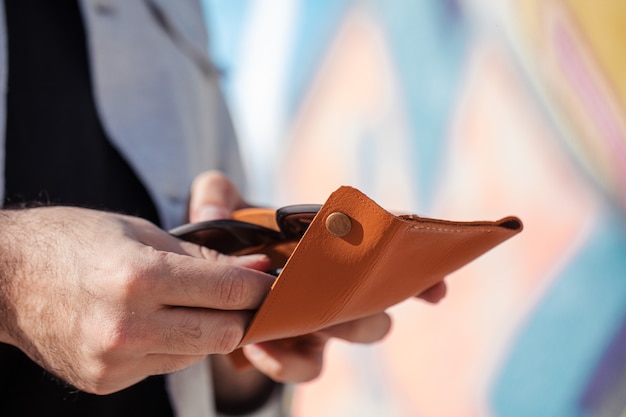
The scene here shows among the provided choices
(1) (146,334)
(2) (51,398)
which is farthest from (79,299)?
(2) (51,398)

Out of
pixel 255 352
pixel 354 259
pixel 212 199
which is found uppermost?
pixel 354 259

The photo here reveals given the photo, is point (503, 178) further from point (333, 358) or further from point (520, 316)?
point (333, 358)

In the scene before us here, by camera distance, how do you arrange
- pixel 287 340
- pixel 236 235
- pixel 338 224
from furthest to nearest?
pixel 287 340 < pixel 236 235 < pixel 338 224

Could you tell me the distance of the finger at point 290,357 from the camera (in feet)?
2.32

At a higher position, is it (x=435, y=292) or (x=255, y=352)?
(x=435, y=292)

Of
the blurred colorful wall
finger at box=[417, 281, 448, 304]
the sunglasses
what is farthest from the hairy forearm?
the blurred colorful wall

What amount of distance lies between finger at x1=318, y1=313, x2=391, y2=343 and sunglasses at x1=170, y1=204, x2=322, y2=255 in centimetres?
12

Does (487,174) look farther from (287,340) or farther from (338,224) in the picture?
(338,224)

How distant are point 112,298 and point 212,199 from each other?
33cm

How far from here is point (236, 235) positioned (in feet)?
1.98

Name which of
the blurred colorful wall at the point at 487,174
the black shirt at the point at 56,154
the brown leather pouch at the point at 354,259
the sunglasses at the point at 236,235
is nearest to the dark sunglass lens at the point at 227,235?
the sunglasses at the point at 236,235

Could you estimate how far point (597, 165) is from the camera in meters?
0.83

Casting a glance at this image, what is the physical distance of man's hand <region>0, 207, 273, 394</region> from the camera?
46 cm

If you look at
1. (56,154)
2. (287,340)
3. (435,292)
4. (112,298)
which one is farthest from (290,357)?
(56,154)
